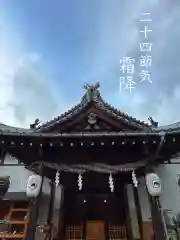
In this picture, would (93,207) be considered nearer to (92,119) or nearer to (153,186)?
(153,186)

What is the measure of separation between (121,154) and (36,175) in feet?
10.9

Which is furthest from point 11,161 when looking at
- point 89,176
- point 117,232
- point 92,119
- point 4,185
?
point 117,232

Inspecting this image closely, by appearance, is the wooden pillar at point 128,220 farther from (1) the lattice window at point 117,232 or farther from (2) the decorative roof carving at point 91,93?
(2) the decorative roof carving at point 91,93

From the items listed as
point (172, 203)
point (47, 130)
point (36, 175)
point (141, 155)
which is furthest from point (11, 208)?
point (172, 203)

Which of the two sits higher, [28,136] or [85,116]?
[85,116]

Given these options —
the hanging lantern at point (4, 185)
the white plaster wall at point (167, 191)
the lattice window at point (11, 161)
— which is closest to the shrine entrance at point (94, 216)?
the white plaster wall at point (167, 191)

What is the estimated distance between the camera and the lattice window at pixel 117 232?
1047cm

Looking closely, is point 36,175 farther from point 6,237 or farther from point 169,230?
point 169,230

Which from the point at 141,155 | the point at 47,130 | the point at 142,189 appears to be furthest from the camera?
the point at 142,189

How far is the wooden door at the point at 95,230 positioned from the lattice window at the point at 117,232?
37 cm

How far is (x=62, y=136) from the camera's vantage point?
8477mm

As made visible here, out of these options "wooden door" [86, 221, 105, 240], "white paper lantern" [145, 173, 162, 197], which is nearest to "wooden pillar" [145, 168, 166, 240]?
"white paper lantern" [145, 173, 162, 197]

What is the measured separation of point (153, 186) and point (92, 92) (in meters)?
5.08

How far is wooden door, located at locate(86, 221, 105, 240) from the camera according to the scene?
410 inches
